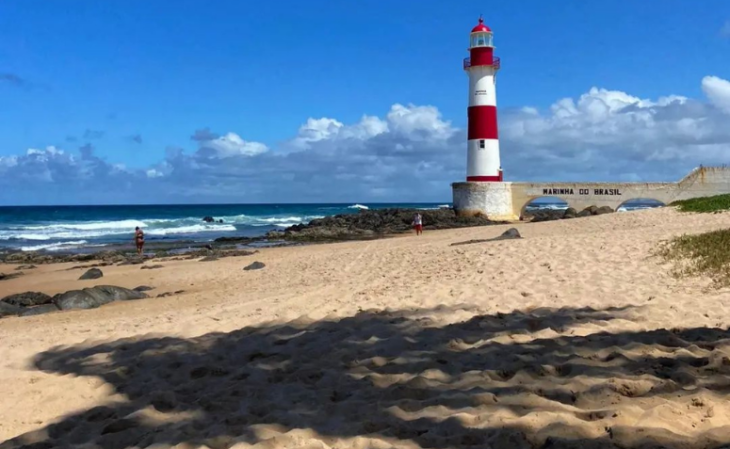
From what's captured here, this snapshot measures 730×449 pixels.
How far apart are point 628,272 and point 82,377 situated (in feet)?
22.8

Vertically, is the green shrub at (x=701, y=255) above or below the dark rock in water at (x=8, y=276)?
above

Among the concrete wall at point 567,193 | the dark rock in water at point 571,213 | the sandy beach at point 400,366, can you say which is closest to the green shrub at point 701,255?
the sandy beach at point 400,366

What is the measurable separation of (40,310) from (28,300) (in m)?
1.60

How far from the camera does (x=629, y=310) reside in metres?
6.70

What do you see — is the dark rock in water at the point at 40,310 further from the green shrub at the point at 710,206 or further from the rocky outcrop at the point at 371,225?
the green shrub at the point at 710,206

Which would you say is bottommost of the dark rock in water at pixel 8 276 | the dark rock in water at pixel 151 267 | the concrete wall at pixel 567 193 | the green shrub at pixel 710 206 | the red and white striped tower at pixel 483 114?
the dark rock in water at pixel 8 276

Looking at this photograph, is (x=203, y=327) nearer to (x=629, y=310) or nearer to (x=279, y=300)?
(x=279, y=300)

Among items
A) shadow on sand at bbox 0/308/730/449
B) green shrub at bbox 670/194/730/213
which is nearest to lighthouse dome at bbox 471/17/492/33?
green shrub at bbox 670/194/730/213

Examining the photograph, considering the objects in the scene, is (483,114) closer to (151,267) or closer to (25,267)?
(151,267)

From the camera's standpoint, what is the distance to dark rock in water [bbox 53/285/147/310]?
431 inches

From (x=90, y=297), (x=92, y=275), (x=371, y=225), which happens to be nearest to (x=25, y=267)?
(x=92, y=275)

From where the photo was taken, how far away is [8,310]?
10922mm

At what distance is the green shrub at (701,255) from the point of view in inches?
323

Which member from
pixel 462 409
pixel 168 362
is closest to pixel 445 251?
pixel 168 362
